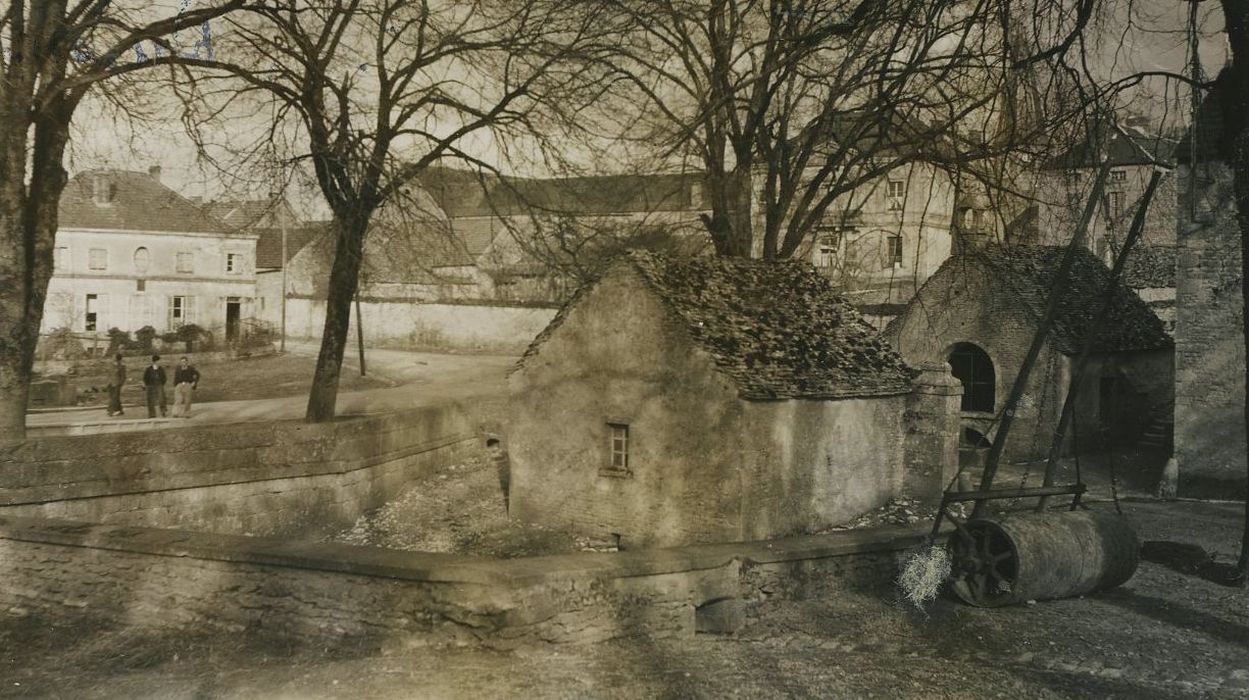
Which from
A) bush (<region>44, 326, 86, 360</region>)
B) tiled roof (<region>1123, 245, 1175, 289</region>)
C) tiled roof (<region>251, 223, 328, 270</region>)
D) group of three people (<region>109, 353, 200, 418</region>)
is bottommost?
group of three people (<region>109, 353, 200, 418</region>)

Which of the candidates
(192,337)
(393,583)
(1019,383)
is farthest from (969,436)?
(192,337)

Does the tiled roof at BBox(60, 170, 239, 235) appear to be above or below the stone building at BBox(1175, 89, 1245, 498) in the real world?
above

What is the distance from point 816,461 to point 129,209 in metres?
39.6

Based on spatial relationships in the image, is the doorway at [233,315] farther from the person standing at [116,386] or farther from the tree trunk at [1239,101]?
the tree trunk at [1239,101]

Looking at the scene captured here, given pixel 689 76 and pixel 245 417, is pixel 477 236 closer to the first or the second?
pixel 245 417

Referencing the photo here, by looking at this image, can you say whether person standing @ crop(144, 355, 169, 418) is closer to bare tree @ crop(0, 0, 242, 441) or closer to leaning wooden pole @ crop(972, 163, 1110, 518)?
bare tree @ crop(0, 0, 242, 441)

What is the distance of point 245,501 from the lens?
14.8m

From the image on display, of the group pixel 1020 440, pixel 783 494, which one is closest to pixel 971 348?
pixel 1020 440

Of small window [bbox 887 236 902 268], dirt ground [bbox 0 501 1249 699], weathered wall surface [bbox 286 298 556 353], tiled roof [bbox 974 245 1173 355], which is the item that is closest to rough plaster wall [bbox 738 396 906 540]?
small window [bbox 887 236 902 268]

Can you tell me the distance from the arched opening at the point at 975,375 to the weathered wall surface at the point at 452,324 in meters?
20.1

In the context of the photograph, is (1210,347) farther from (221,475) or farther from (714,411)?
(221,475)

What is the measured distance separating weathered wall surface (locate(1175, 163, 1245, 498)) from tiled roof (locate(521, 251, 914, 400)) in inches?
225

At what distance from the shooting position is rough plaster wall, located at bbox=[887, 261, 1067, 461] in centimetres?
2484

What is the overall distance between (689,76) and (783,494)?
996 cm
